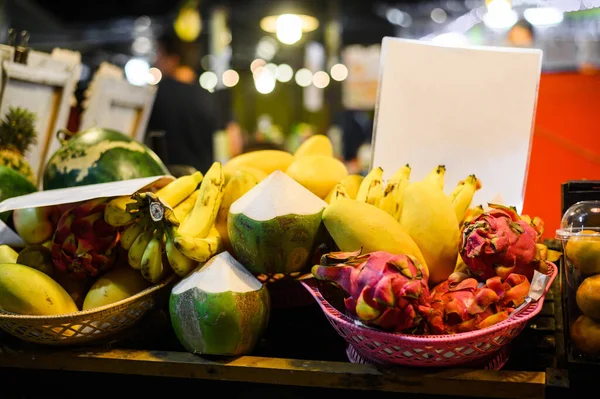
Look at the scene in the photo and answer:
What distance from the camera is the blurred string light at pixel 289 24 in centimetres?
688

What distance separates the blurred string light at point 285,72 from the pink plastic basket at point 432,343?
417 inches

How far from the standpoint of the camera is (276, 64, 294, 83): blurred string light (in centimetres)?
1117

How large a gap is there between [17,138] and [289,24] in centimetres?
566

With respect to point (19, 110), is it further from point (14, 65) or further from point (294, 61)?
point (294, 61)

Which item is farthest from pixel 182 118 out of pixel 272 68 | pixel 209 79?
pixel 272 68

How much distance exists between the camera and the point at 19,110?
67.8 inches

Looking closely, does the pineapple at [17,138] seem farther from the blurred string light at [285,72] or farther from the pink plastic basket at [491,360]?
the blurred string light at [285,72]

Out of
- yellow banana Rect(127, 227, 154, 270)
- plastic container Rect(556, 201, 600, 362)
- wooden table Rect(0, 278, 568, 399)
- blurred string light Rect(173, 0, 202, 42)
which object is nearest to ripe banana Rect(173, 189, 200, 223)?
yellow banana Rect(127, 227, 154, 270)

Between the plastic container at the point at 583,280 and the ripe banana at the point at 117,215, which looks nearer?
the plastic container at the point at 583,280

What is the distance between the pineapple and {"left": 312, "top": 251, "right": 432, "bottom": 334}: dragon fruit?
3.81 feet

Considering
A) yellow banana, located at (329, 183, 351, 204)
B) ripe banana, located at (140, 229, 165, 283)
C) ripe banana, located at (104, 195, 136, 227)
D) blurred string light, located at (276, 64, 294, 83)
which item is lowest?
ripe banana, located at (140, 229, 165, 283)

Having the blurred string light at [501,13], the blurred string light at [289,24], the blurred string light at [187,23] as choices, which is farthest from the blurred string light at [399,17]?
the blurred string light at [187,23]

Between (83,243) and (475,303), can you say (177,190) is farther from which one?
(475,303)

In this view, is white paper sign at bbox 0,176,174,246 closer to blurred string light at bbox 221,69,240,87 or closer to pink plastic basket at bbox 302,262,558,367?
pink plastic basket at bbox 302,262,558,367
